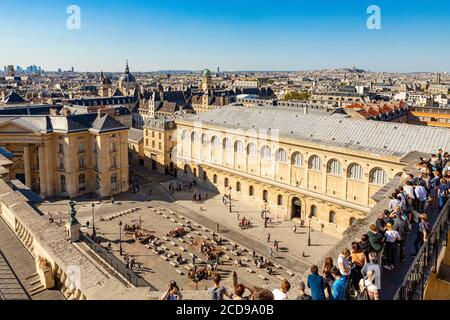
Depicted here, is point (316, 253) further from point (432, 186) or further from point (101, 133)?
point (101, 133)

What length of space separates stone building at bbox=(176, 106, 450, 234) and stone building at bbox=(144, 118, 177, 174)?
7137 mm

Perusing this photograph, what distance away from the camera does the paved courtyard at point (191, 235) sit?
38125mm

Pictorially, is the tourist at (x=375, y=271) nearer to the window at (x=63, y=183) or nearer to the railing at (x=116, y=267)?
the railing at (x=116, y=267)

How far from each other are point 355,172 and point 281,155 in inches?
418

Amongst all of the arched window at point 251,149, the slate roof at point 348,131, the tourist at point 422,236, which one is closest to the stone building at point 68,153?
the slate roof at point 348,131

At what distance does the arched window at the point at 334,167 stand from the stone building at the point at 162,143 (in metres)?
33.2

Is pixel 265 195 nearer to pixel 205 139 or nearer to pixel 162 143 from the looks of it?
pixel 205 139

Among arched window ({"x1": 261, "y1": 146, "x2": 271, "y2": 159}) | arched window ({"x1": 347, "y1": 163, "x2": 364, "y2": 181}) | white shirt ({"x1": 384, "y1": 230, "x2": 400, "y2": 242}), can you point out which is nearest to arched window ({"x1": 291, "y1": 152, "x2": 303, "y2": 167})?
arched window ({"x1": 261, "y1": 146, "x2": 271, "y2": 159})

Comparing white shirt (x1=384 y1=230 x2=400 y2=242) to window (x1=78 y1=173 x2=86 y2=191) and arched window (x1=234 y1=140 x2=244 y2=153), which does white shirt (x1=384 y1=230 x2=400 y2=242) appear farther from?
window (x1=78 y1=173 x2=86 y2=191)

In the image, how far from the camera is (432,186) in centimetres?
1902

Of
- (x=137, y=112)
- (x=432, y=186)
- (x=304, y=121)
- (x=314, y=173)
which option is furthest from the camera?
(x=137, y=112)

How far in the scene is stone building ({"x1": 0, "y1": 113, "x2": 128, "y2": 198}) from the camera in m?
57.5
